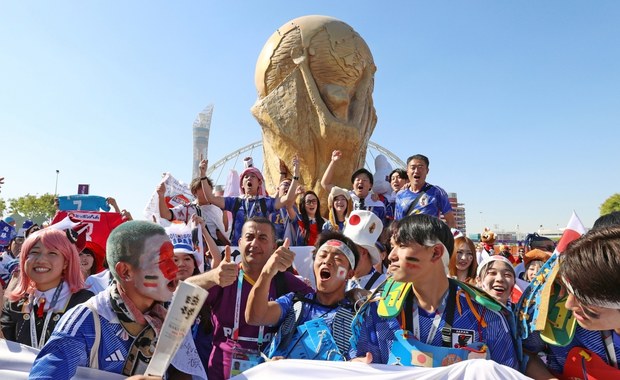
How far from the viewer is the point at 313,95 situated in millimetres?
10914

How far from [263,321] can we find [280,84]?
913 centimetres

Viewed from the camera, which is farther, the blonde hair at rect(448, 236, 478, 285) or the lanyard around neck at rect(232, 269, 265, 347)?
the blonde hair at rect(448, 236, 478, 285)

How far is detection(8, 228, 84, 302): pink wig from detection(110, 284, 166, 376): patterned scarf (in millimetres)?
1127

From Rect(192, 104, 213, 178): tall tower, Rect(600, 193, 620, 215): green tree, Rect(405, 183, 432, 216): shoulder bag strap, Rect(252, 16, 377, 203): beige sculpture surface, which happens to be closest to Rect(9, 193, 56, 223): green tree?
Rect(192, 104, 213, 178): tall tower

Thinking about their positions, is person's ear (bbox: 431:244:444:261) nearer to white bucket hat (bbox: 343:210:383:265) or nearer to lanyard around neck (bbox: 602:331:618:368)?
lanyard around neck (bbox: 602:331:618:368)

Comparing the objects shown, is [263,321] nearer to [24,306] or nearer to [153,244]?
[153,244]

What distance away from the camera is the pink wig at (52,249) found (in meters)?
2.74

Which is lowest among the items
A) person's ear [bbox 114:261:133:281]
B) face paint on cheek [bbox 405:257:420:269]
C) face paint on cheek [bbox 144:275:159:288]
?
face paint on cheek [bbox 144:275:159:288]

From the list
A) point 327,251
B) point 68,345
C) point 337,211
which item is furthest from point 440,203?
point 68,345

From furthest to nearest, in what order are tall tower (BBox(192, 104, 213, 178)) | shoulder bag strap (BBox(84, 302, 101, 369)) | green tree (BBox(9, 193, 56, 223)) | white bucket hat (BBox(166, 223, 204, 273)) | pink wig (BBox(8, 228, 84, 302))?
1. green tree (BBox(9, 193, 56, 223))
2. tall tower (BBox(192, 104, 213, 178))
3. white bucket hat (BBox(166, 223, 204, 273))
4. pink wig (BBox(8, 228, 84, 302))
5. shoulder bag strap (BBox(84, 302, 101, 369))

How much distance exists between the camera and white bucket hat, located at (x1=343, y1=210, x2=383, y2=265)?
13.5 feet

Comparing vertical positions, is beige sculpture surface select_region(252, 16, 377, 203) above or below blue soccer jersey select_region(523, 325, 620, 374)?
above

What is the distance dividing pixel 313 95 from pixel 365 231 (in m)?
7.24

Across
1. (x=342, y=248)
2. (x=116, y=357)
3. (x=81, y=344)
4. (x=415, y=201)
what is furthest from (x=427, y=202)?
(x=81, y=344)
